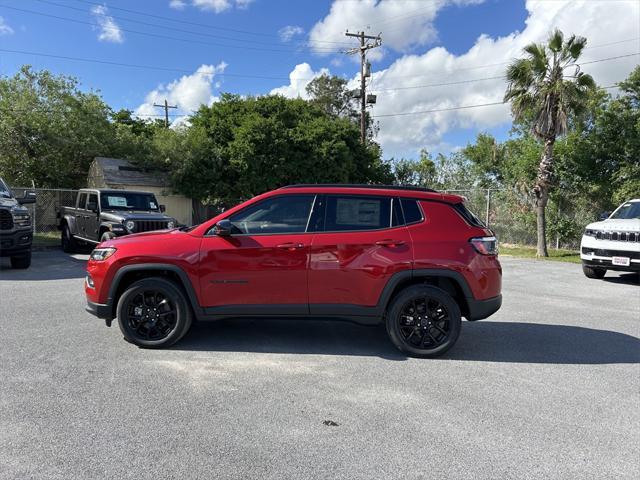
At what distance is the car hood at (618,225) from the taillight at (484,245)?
277 inches

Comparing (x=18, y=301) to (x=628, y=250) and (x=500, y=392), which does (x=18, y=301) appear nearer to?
(x=500, y=392)

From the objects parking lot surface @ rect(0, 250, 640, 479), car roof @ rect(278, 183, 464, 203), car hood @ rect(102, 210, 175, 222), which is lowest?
parking lot surface @ rect(0, 250, 640, 479)

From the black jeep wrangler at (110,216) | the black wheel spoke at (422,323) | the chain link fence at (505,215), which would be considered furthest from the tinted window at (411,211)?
the chain link fence at (505,215)

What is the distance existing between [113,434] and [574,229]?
722 inches

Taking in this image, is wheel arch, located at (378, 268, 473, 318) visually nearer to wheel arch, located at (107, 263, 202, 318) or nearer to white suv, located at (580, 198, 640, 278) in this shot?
wheel arch, located at (107, 263, 202, 318)

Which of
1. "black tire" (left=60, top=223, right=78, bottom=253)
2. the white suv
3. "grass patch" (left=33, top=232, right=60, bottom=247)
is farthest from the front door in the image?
"grass patch" (left=33, top=232, right=60, bottom=247)

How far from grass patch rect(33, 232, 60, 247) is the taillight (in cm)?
1510

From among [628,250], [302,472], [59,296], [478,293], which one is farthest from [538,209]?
[302,472]

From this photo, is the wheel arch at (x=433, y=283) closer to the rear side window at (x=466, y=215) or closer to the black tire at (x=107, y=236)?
the rear side window at (x=466, y=215)

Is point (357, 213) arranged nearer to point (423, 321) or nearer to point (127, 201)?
point (423, 321)

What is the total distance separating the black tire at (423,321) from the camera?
5121 mm

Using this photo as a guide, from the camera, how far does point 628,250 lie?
10422 mm

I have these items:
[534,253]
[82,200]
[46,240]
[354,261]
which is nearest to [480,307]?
[354,261]

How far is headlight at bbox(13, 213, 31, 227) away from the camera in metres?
10.4
